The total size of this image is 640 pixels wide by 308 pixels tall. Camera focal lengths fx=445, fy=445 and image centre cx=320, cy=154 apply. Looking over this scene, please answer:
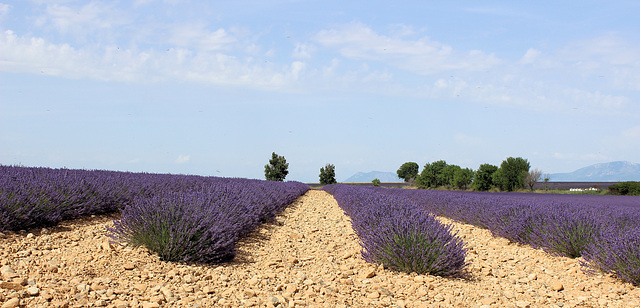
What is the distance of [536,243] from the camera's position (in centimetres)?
601

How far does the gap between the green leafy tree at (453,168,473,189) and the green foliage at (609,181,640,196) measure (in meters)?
13.8

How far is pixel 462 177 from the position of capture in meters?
38.6

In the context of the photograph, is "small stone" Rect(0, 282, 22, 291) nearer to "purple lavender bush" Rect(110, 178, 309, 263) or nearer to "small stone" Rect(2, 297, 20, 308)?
"small stone" Rect(2, 297, 20, 308)

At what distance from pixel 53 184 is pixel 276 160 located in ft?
127

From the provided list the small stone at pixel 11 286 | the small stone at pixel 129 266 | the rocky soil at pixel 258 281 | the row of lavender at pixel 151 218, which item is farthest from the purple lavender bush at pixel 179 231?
the small stone at pixel 11 286

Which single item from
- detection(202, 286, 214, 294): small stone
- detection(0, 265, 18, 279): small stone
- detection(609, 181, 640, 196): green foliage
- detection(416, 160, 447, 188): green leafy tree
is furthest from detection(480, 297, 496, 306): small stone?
detection(416, 160, 447, 188): green leafy tree

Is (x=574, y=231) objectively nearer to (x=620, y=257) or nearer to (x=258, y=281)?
(x=620, y=257)

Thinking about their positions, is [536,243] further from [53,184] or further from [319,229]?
[53,184]

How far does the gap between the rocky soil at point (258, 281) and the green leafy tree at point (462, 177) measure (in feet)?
114

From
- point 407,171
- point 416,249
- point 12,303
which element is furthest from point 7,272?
point 407,171

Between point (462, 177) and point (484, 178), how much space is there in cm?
236

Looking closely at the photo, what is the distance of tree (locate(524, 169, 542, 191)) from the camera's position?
3447 cm

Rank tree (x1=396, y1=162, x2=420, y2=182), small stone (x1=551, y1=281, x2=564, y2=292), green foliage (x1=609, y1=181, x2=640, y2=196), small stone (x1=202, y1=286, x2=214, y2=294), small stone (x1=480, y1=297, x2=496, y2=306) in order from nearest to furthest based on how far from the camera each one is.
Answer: small stone (x1=202, y1=286, x2=214, y2=294) → small stone (x1=480, y1=297, x2=496, y2=306) → small stone (x1=551, y1=281, x2=564, y2=292) → green foliage (x1=609, y1=181, x2=640, y2=196) → tree (x1=396, y1=162, x2=420, y2=182)

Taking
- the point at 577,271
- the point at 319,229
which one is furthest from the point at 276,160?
the point at 577,271
